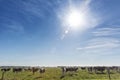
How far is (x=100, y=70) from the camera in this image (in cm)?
7888

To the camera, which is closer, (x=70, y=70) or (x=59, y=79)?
(x=59, y=79)

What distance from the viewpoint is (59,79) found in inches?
1960

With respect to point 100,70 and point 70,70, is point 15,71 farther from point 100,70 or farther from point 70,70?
point 100,70

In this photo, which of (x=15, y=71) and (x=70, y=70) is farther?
(x=15, y=71)

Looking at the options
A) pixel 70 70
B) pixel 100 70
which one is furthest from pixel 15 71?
pixel 100 70

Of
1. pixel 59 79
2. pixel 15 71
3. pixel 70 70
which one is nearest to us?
pixel 59 79

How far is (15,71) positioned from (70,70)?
22.1 m

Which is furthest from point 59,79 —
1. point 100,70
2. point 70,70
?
point 100,70

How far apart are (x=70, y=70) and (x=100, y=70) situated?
40.7 feet

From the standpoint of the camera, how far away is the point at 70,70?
74250 mm

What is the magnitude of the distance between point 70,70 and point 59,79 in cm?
2481

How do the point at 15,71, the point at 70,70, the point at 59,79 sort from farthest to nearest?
the point at 15,71 → the point at 70,70 → the point at 59,79

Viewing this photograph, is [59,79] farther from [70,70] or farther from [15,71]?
[15,71]
